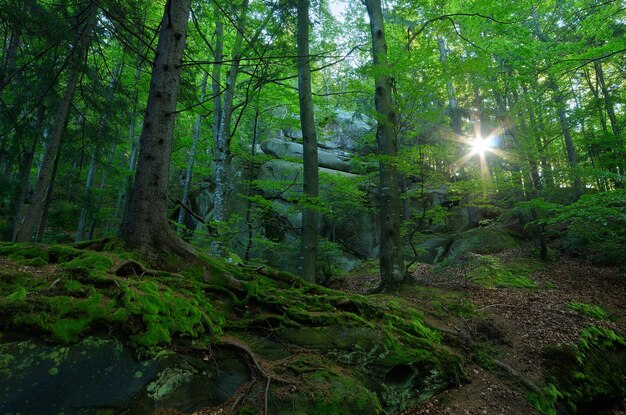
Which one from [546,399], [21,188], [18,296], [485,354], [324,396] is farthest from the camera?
[21,188]

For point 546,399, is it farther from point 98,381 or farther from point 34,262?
point 34,262

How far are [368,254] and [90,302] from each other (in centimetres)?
1528

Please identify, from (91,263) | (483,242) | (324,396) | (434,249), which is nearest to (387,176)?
(324,396)

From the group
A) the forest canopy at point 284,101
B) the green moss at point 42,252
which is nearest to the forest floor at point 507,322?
the forest canopy at point 284,101

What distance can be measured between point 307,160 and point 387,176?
2009mm

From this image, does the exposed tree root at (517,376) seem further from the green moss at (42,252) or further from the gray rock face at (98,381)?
the green moss at (42,252)

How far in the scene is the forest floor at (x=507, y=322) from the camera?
402 cm

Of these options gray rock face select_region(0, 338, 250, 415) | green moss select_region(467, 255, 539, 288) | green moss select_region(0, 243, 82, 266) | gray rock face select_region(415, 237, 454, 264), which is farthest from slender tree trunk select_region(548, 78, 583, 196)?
green moss select_region(0, 243, 82, 266)

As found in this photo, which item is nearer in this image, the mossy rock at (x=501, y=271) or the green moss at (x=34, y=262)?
the green moss at (x=34, y=262)

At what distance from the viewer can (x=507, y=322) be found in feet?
19.1

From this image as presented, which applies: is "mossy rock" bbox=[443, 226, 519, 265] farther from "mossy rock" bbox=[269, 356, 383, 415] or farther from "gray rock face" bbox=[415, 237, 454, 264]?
"mossy rock" bbox=[269, 356, 383, 415]

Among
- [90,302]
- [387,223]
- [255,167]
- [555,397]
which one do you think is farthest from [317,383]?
[255,167]

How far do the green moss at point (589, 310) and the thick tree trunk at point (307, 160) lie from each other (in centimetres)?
536

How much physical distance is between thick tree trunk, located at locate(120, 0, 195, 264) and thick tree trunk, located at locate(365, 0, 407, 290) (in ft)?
14.6
